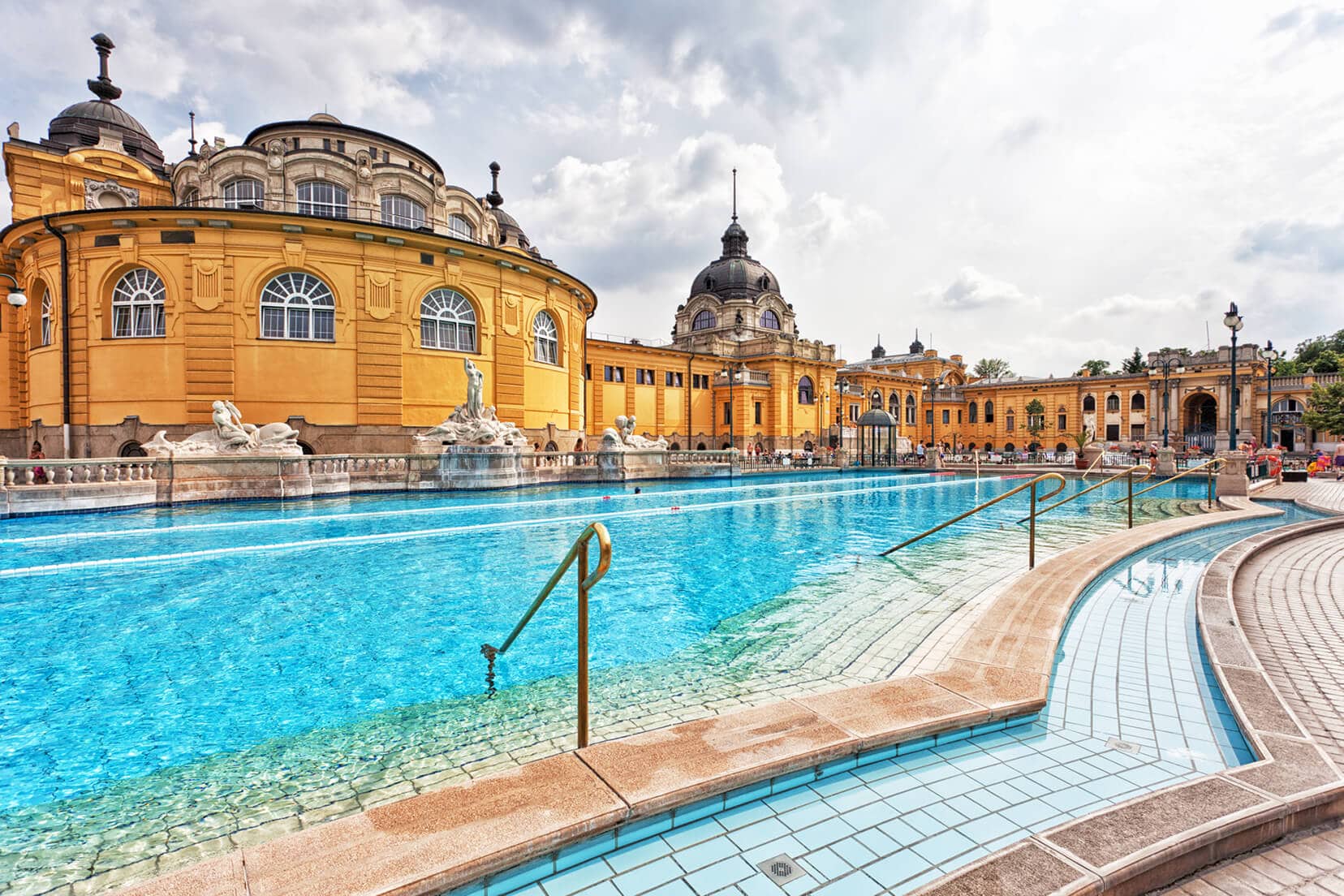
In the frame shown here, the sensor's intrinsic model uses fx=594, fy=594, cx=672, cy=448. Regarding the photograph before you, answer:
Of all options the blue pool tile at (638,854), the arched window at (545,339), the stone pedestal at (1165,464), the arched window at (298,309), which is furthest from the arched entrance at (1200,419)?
the blue pool tile at (638,854)

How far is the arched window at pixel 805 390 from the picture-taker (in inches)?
1978

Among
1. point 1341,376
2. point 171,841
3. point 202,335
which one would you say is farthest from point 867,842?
point 1341,376

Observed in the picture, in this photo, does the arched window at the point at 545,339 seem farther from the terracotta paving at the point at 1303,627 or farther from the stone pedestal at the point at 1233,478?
the terracotta paving at the point at 1303,627

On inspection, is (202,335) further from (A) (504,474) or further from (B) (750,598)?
(B) (750,598)

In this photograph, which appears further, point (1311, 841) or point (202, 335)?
point (202, 335)

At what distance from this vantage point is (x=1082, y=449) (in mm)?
37031

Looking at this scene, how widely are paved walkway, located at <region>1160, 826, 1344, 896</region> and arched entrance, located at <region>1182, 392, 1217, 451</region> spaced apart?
66.4 meters

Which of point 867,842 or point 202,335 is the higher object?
point 202,335

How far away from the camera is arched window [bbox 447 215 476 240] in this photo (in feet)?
96.0

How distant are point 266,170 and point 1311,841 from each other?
32.4 metres

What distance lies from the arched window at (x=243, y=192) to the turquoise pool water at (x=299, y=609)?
1634cm

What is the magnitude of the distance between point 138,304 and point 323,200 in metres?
7.99

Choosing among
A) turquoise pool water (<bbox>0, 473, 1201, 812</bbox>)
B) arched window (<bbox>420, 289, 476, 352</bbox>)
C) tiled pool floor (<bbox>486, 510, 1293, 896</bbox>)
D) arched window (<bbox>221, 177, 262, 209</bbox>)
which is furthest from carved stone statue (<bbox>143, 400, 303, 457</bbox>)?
tiled pool floor (<bbox>486, 510, 1293, 896</bbox>)

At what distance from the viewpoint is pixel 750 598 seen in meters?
7.51
